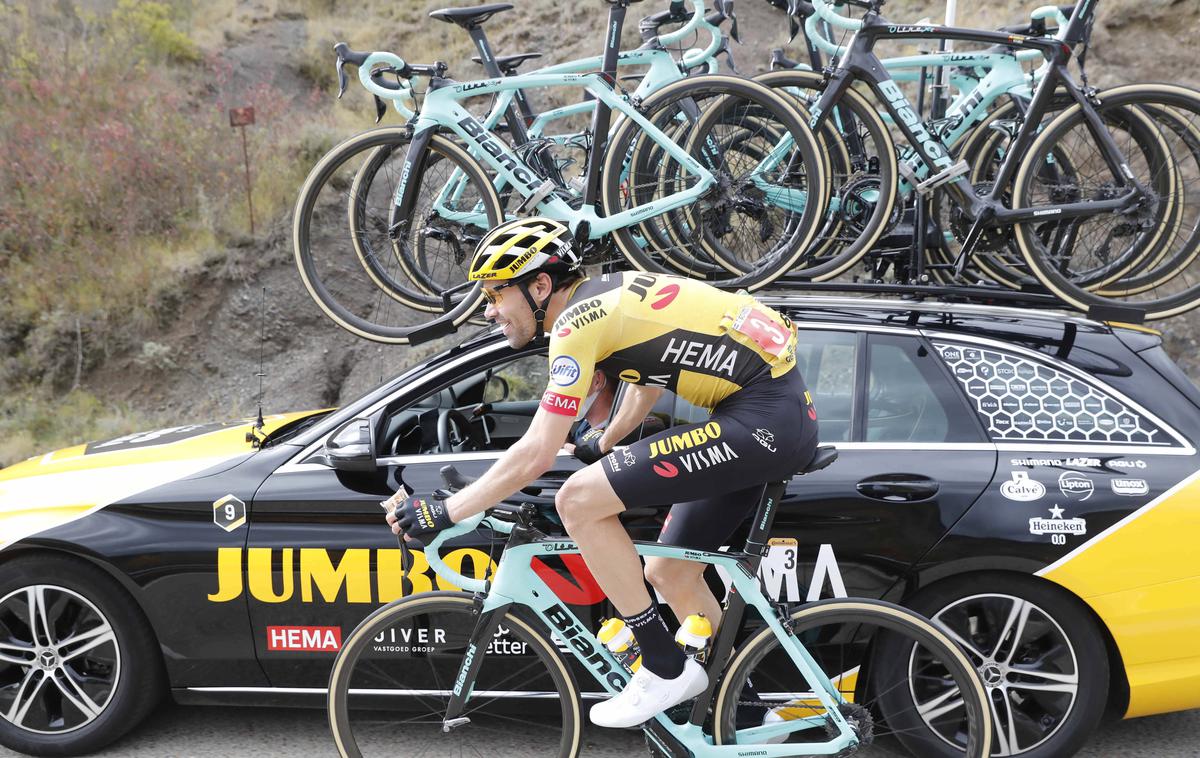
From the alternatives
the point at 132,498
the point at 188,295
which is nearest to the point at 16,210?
the point at 188,295

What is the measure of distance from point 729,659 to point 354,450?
154 centimetres

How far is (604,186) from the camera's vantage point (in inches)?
185

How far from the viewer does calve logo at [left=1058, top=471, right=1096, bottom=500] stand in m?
3.62

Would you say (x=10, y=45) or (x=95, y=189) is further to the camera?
(x=10, y=45)

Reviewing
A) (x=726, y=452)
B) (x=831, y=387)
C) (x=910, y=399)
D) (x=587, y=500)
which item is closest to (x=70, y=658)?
(x=587, y=500)

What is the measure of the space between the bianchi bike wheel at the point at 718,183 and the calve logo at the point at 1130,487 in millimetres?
1696

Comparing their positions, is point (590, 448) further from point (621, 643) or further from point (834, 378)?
point (834, 378)

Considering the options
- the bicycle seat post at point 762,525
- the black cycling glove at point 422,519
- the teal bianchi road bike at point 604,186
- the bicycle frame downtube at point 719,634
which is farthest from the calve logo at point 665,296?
the teal bianchi road bike at point 604,186

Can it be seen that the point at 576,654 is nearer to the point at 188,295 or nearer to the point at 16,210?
the point at 188,295

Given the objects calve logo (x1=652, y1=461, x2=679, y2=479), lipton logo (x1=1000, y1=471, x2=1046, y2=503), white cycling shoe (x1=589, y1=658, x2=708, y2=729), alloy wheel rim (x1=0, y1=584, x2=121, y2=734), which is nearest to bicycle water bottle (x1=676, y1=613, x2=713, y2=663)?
white cycling shoe (x1=589, y1=658, x2=708, y2=729)

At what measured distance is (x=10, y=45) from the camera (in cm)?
1400

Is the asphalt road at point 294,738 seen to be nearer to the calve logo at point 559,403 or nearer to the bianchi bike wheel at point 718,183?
the calve logo at point 559,403

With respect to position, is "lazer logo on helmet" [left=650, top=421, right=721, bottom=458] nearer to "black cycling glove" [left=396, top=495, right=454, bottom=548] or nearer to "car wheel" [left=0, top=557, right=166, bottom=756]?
"black cycling glove" [left=396, top=495, right=454, bottom=548]

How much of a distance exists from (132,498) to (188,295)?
24.0 feet
